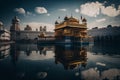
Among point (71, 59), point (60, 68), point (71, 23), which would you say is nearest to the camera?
point (60, 68)

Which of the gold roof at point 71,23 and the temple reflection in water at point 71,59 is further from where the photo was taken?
the gold roof at point 71,23

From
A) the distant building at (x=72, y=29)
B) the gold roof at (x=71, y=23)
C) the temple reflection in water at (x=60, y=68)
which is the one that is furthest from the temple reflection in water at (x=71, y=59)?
the gold roof at (x=71, y=23)

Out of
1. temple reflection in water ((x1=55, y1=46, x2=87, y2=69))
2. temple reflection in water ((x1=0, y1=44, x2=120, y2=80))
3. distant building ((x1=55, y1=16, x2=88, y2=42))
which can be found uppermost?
distant building ((x1=55, y1=16, x2=88, y2=42))

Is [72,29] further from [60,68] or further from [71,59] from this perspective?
[60,68]

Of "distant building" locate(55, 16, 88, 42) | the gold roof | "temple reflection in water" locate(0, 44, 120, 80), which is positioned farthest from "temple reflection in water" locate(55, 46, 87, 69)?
the gold roof

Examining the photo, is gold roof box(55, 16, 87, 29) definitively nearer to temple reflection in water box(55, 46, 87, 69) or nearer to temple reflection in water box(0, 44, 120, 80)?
temple reflection in water box(55, 46, 87, 69)

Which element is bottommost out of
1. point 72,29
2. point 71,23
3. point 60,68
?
point 60,68

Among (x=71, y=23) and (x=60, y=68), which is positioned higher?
(x=71, y=23)

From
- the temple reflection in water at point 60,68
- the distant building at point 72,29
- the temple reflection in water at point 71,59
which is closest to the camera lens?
the temple reflection in water at point 60,68

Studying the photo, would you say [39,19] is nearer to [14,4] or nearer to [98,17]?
[14,4]

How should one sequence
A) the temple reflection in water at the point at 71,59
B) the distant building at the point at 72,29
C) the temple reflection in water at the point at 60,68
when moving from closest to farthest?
the temple reflection in water at the point at 60,68 → the temple reflection in water at the point at 71,59 → the distant building at the point at 72,29

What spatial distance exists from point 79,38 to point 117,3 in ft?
23.8

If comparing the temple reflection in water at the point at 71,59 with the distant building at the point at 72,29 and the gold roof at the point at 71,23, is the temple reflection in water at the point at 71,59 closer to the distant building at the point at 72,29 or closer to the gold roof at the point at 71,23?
the distant building at the point at 72,29

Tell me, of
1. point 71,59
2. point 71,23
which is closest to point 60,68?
point 71,59
